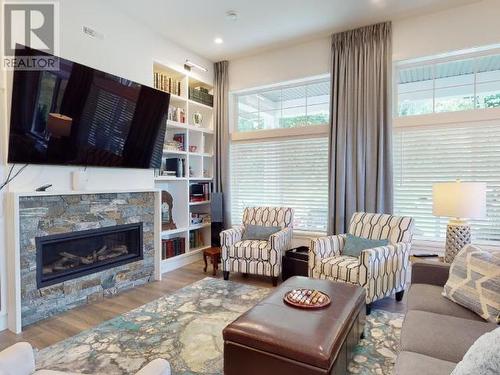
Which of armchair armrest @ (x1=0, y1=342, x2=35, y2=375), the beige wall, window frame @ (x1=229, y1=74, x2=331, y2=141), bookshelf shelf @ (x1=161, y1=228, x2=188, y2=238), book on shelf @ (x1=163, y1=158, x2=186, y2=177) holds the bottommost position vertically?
armchair armrest @ (x1=0, y1=342, x2=35, y2=375)

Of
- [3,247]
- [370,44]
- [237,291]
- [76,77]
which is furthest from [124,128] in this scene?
[370,44]

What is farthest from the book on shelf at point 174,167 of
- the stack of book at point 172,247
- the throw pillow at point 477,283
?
the throw pillow at point 477,283

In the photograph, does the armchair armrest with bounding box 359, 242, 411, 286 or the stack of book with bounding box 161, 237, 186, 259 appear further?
the stack of book with bounding box 161, 237, 186, 259

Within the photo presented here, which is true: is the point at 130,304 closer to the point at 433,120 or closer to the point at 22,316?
the point at 22,316

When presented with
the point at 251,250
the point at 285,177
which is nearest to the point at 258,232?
the point at 251,250

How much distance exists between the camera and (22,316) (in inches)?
105

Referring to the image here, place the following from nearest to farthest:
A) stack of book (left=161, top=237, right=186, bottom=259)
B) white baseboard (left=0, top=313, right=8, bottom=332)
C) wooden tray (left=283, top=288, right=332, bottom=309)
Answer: wooden tray (left=283, top=288, right=332, bottom=309), white baseboard (left=0, top=313, right=8, bottom=332), stack of book (left=161, top=237, right=186, bottom=259)

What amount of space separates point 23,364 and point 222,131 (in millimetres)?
4117

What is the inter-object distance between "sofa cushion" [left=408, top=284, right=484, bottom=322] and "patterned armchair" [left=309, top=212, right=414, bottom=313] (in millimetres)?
569

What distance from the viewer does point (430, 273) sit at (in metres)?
2.42

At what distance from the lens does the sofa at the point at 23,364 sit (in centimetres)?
121

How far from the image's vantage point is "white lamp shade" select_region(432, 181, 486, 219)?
8.73 ft

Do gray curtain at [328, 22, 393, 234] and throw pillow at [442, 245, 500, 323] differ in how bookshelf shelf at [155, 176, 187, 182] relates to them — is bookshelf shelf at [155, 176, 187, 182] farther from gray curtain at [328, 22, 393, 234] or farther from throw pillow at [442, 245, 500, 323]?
throw pillow at [442, 245, 500, 323]

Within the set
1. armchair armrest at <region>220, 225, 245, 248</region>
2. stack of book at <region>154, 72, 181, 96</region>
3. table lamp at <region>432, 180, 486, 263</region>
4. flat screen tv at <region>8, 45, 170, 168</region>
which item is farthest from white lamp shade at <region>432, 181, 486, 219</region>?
stack of book at <region>154, 72, 181, 96</region>
